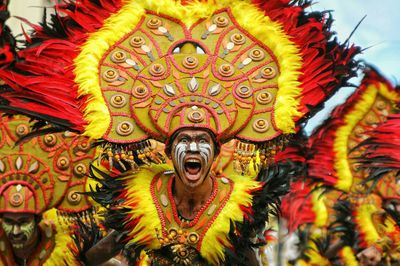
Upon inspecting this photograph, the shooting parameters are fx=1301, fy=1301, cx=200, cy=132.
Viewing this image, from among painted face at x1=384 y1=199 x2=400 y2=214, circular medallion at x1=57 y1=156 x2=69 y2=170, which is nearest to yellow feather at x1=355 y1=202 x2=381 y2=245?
painted face at x1=384 y1=199 x2=400 y2=214

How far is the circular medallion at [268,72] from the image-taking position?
8.70 m

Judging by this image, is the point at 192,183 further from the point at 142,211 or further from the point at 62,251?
the point at 62,251

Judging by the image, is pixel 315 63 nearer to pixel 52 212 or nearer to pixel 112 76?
pixel 112 76

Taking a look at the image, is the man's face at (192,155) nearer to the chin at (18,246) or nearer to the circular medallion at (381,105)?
the chin at (18,246)

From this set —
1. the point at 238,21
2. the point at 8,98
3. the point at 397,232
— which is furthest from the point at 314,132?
the point at 8,98

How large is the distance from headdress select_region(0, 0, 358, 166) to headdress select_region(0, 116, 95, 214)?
5.87 feet

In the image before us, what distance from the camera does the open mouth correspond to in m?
8.24

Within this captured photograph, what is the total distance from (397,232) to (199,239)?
2692 millimetres

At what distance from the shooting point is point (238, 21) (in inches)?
351

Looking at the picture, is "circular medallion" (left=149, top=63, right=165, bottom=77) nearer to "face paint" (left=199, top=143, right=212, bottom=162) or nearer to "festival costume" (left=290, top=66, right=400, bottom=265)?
"face paint" (left=199, top=143, right=212, bottom=162)

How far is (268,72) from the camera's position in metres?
8.72

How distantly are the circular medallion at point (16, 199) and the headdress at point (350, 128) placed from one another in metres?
3.28

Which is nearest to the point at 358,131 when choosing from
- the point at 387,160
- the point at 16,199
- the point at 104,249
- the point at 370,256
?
the point at 370,256

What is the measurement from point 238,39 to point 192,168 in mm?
1075
